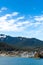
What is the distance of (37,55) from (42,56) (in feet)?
14.2

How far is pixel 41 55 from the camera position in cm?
17775

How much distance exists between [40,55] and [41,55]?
1083mm

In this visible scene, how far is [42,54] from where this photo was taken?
179500mm

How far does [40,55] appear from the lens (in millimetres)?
177000

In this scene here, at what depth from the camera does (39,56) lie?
17600 cm

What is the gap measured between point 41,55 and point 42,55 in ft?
3.57

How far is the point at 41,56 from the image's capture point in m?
177

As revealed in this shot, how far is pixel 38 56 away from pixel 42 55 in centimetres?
471

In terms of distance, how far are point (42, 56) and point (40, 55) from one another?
1.74 metres

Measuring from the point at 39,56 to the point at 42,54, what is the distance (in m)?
4.41

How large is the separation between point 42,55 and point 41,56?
214 cm

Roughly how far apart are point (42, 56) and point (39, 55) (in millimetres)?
2776

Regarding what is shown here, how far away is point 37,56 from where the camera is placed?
577 ft

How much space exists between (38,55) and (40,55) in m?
2.66
